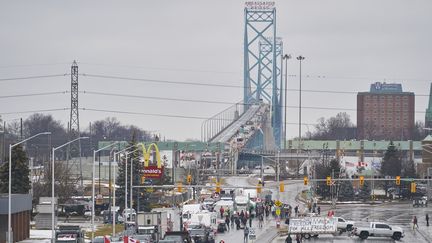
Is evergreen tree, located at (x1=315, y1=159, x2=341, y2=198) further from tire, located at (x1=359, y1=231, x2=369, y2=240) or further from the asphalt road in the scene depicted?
tire, located at (x1=359, y1=231, x2=369, y2=240)

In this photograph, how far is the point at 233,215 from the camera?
105062 mm

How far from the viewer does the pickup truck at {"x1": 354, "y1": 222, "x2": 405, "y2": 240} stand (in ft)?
281

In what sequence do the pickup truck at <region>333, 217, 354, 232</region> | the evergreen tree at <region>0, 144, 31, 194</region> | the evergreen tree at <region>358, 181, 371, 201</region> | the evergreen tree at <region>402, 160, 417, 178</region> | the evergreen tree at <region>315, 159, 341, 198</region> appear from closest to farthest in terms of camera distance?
Answer: the pickup truck at <region>333, 217, 354, 232</region> → the evergreen tree at <region>0, 144, 31, 194</region> → the evergreen tree at <region>315, 159, 341, 198</region> → the evergreen tree at <region>358, 181, 371, 201</region> → the evergreen tree at <region>402, 160, 417, 178</region>

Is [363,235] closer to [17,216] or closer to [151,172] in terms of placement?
[17,216]

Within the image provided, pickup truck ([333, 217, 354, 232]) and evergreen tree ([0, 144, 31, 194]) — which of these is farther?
evergreen tree ([0, 144, 31, 194])

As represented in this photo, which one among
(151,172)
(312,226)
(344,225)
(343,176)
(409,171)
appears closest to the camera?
(312,226)

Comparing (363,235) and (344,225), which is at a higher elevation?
(344,225)

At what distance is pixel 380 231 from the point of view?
282ft

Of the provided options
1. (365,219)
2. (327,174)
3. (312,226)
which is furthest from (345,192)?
(312,226)

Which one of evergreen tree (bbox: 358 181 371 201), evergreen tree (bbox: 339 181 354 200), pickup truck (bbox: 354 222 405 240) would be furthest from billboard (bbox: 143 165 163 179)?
evergreen tree (bbox: 358 181 371 201)

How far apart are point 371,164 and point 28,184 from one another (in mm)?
100635

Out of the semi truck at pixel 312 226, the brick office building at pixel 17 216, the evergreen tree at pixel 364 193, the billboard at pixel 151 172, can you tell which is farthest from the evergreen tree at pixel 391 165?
the brick office building at pixel 17 216

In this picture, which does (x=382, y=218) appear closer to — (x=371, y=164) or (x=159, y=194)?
(x=159, y=194)

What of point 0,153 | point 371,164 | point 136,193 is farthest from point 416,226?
point 371,164
